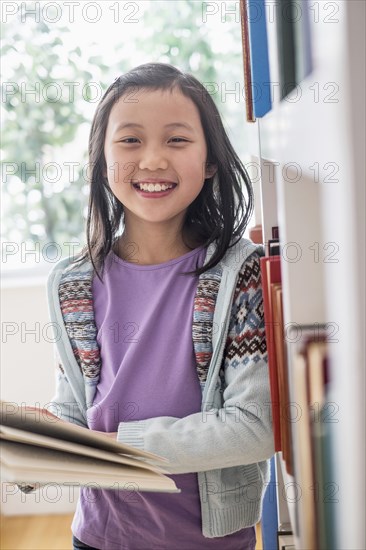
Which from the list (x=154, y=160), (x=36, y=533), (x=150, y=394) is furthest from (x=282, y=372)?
(x=36, y=533)

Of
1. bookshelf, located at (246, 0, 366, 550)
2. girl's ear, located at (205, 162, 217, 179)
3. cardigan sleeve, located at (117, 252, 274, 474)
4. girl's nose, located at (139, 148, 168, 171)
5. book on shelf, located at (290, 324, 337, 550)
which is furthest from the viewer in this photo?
girl's ear, located at (205, 162, 217, 179)

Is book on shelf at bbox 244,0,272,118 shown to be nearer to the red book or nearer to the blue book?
the blue book

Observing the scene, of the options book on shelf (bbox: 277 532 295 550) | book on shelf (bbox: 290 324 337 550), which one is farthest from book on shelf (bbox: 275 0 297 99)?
book on shelf (bbox: 277 532 295 550)

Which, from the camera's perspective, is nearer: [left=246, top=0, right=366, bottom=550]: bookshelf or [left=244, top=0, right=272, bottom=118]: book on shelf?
[left=246, top=0, right=366, bottom=550]: bookshelf

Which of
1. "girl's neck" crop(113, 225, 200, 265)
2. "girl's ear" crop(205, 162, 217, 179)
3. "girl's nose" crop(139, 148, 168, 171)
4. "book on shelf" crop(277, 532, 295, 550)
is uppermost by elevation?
"girl's nose" crop(139, 148, 168, 171)

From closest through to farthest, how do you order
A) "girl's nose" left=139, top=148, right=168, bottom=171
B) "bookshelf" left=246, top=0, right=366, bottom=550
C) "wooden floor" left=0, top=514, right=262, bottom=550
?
"bookshelf" left=246, top=0, right=366, bottom=550
"girl's nose" left=139, top=148, right=168, bottom=171
"wooden floor" left=0, top=514, right=262, bottom=550

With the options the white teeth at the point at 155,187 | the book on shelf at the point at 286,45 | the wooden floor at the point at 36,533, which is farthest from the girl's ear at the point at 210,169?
the wooden floor at the point at 36,533

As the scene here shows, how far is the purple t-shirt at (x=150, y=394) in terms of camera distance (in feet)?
3.43

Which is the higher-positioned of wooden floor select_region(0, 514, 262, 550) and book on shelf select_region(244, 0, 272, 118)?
book on shelf select_region(244, 0, 272, 118)

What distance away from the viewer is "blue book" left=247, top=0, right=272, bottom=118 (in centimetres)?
99

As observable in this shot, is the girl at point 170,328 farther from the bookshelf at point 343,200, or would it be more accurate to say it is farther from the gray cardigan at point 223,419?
the bookshelf at point 343,200

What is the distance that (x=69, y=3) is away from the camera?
256 cm

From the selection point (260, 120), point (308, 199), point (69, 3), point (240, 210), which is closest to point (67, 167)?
point (69, 3)

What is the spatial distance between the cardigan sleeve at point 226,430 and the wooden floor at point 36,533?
1321 millimetres
